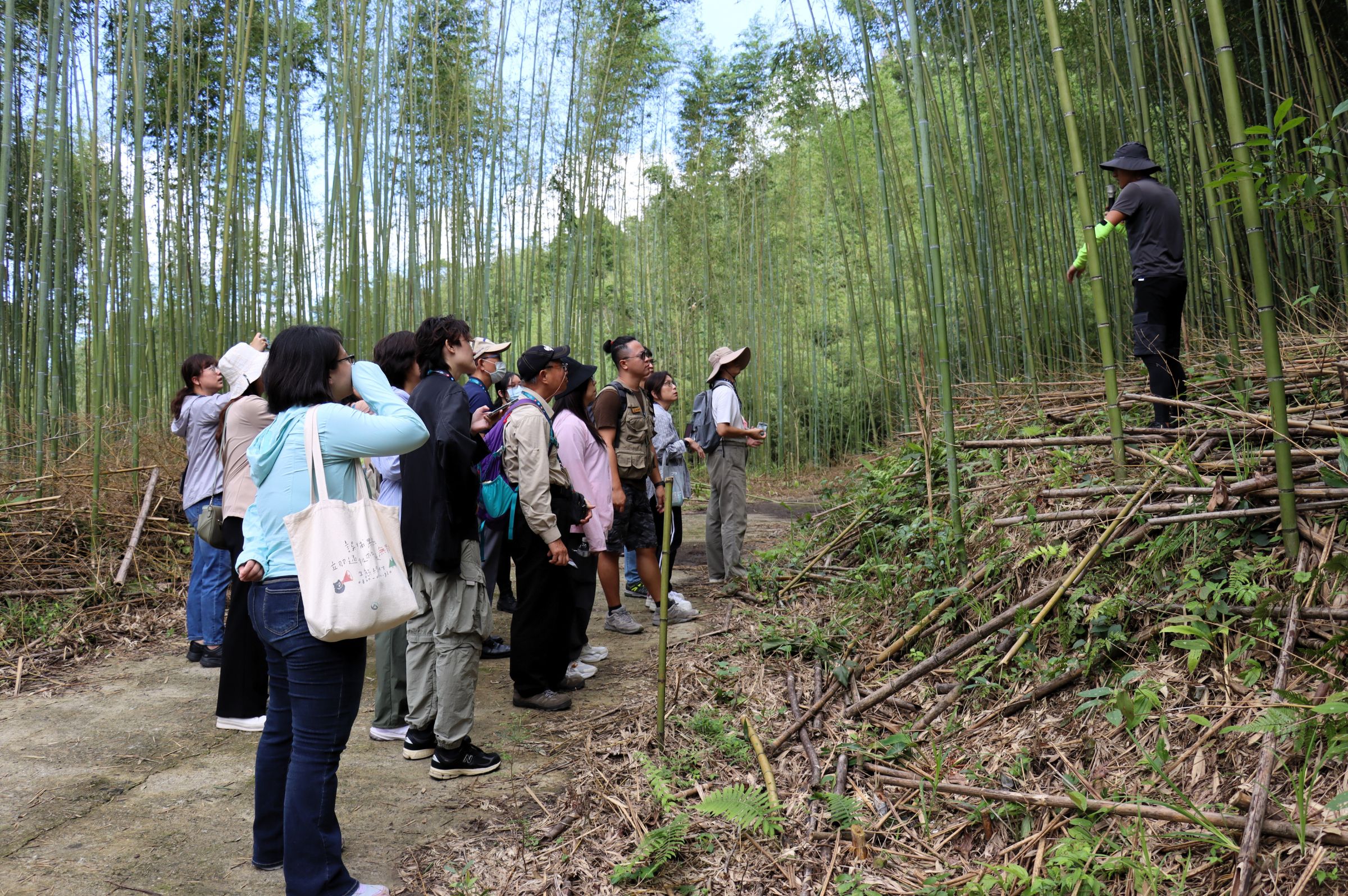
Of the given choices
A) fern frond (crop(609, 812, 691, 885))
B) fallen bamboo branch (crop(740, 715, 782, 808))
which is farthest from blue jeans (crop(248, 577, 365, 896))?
fallen bamboo branch (crop(740, 715, 782, 808))

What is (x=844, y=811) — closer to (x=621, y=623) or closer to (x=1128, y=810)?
(x=1128, y=810)

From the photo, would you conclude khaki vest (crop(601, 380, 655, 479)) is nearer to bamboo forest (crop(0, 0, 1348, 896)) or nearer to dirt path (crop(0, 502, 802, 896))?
bamboo forest (crop(0, 0, 1348, 896))

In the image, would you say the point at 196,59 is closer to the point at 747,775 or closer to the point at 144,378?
the point at 144,378

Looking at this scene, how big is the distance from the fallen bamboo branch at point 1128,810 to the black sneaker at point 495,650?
6.77ft

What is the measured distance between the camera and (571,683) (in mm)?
3160

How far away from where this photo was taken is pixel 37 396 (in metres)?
4.39

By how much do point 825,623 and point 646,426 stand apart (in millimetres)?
1286

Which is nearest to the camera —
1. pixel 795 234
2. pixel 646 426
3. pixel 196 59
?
pixel 646 426

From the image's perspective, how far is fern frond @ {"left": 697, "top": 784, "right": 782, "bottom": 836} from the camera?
1.87 meters

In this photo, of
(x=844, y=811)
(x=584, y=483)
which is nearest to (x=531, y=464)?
(x=584, y=483)

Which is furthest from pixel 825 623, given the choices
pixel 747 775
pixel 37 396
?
pixel 37 396

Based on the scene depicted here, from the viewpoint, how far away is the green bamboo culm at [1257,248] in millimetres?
1831

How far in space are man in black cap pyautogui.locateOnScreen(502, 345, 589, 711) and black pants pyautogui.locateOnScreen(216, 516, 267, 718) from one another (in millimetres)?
804

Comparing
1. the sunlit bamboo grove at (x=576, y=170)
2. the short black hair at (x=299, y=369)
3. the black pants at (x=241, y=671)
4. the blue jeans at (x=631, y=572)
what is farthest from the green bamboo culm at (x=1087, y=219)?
the blue jeans at (x=631, y=572)
